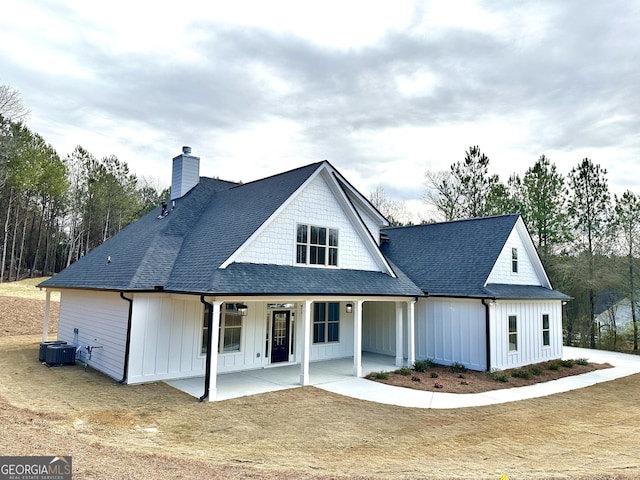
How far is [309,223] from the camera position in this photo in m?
12.8

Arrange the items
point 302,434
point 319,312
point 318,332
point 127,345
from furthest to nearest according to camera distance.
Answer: point 319,312 → point 318,332 → point 127,345 → point 302,434

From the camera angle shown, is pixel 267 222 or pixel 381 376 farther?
pixel 381 376

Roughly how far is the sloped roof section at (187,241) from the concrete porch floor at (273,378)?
2.51m

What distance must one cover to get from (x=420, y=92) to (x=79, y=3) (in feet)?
37.9

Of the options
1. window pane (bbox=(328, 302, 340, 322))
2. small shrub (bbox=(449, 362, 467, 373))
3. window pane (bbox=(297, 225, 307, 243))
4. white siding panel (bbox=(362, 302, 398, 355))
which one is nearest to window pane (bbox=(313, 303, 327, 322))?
window pane (bbox=(328, 302, 340, 322))

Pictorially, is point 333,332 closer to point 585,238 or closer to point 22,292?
point 585,238

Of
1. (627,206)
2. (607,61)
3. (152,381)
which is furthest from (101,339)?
(627,206)

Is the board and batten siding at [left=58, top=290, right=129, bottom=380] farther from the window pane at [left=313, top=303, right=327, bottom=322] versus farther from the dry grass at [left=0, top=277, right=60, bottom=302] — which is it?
the dry grass at [left=0, top=277, right=60, bottom=302]

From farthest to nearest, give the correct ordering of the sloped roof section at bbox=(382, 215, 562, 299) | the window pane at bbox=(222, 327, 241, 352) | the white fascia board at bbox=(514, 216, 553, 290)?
1. the white fascia board at bbox=(514, 216, 553, 290)
2. the sloped roof section at bbox=(382, 215, 562, 299)
3. the window pane at bbox=(222, 327, 241, 352)

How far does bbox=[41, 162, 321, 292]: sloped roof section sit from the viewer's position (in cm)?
1091

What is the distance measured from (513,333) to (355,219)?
22.6 feet

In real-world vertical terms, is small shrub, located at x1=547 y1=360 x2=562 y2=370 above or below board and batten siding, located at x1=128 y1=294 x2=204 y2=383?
below

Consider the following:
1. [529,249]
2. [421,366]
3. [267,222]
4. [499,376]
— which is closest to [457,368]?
[421,366]

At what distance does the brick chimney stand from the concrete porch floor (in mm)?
8254
